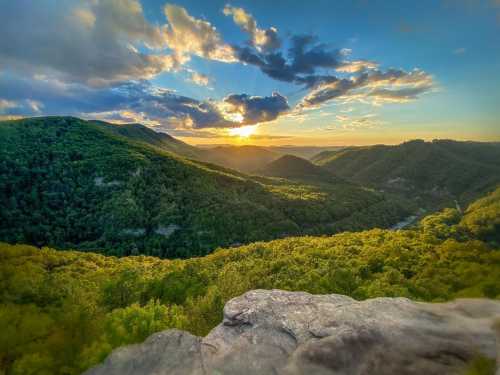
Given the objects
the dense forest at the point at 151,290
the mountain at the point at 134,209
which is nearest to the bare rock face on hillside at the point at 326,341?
the dense forest at the point at 151,290

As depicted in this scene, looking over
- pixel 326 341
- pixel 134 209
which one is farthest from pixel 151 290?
pixel 134 209

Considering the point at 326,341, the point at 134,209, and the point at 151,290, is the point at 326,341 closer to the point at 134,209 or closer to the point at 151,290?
the point at 151,290

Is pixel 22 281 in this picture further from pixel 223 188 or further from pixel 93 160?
pixel 93 160

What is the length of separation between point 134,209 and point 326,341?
150289 millimetres

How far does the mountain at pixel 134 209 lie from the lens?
446ft

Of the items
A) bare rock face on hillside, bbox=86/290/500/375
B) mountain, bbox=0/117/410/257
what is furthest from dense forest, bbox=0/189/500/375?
mountain, bbox=0/117/410/257

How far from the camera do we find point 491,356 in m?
13.5

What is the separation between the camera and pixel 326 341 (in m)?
15.9

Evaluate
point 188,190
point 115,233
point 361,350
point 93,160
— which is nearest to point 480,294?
point 361,350

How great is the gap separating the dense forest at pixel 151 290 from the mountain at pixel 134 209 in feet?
268

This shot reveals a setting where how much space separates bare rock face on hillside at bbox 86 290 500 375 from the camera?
1423cm

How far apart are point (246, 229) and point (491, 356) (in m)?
137

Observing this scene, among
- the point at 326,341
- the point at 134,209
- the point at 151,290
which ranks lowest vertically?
the point at 134,209

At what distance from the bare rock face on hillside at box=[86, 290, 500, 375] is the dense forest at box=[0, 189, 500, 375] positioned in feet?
16.0
